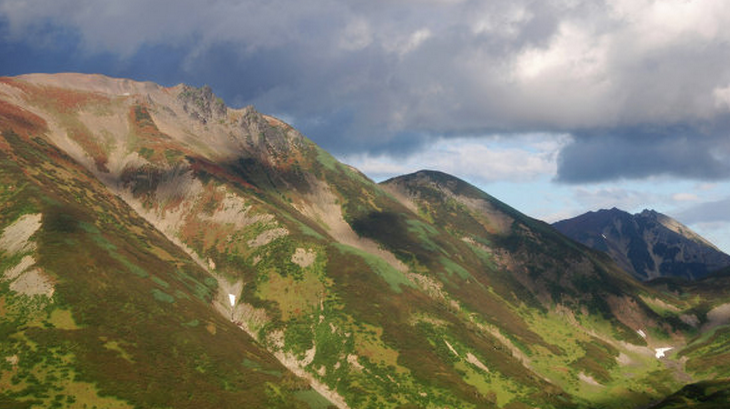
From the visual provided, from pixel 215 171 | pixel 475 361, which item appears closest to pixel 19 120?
pixel 215 171

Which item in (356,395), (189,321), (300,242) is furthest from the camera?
(300,242)

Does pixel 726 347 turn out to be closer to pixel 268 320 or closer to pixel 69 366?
pixel 268 320

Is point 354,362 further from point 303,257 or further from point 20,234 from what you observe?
point 20,234

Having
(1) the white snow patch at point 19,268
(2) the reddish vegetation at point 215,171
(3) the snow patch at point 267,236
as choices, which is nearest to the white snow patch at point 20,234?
(1) the white snow patch at point 19,268

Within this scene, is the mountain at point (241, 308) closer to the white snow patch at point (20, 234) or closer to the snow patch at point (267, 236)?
the white snow patch at point (20, 234)

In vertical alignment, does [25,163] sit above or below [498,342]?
below

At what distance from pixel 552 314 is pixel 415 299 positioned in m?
92.8

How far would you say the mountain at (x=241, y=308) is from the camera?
64.9 meters

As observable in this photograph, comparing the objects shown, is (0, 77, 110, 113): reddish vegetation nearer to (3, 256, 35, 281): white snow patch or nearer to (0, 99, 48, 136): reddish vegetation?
(0, 99, 48, 136): reddish vegetation

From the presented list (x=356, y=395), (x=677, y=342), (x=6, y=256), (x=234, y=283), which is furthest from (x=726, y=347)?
(x=6, y=256)

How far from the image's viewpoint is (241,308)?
109562 millimetres

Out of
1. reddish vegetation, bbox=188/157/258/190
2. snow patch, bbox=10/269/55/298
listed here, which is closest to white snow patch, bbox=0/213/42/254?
snow patch, bbox=10/269/55/298

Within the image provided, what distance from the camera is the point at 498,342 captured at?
127m

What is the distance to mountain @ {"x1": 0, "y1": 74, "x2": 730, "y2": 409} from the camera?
213 feet
